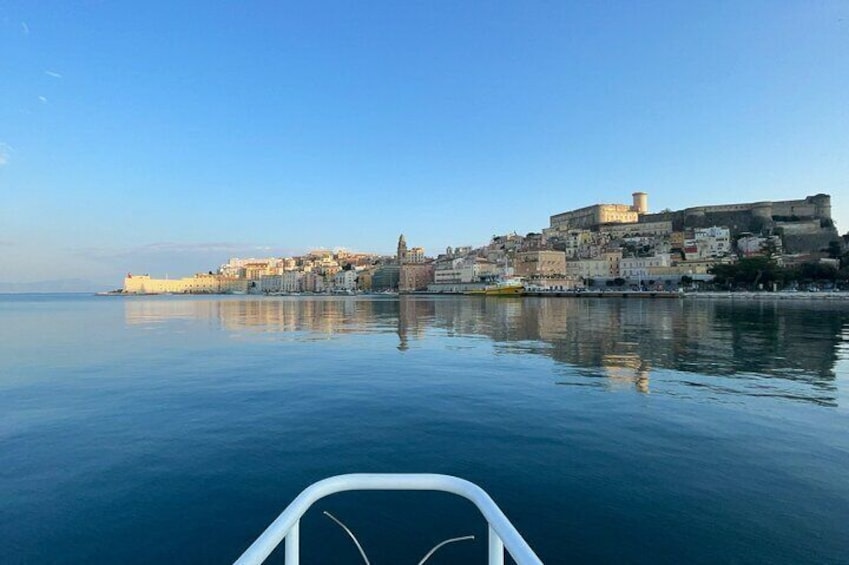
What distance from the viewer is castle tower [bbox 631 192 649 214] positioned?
124 m

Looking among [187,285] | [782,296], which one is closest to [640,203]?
[782,296]

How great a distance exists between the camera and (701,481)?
17.8 ft

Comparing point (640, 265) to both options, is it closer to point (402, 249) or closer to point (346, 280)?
point (402, 249)

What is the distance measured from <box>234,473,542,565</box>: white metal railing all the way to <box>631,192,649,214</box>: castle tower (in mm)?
133706

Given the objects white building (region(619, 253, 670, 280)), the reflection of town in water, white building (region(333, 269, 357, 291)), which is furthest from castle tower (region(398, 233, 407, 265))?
the reflection of town in water

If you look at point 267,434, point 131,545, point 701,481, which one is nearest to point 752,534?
point 701,481

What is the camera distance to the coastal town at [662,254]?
239 ft

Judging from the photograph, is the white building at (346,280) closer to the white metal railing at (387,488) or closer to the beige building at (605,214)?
the beige building at (605,214)

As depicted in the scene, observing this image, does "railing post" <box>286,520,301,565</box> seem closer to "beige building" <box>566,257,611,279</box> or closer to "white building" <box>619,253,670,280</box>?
"white building" <box>619,253,670,280</box>

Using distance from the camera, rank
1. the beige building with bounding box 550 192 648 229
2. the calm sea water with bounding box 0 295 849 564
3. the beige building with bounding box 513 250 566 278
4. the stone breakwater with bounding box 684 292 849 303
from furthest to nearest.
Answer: the beige building with bounding box 550 192 648 229, the beige building with bounding box 513 250 566 278, the stone breakwater with bounding box 684 292 849 303, the calm sea water with bounding box 0 295 849 564

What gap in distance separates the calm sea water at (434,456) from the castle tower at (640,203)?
12049 cm

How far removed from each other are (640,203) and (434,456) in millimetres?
133039

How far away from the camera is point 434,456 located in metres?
6.19

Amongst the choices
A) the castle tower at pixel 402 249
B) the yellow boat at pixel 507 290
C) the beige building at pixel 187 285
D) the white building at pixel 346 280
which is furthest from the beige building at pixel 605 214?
the beige building at pixel 187 285
